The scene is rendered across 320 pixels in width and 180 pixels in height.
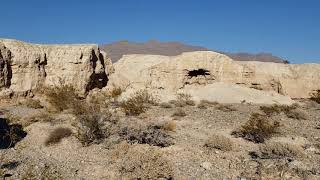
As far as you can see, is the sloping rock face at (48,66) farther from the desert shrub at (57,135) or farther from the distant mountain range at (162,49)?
the distant mountain range at (162,49)

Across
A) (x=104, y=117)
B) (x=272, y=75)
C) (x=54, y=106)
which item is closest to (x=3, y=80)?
(x=54, y=106)

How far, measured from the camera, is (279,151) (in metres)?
12.4

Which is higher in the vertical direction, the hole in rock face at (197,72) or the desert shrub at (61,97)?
the hole in rock face at (197,72)

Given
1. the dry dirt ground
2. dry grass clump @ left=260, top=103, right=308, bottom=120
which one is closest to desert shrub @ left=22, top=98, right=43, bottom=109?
the dry dirt ground

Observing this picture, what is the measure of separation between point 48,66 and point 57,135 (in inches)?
528

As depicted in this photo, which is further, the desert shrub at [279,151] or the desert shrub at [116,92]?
the desert shrub at [116,92]

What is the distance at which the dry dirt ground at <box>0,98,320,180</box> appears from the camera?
1039 centimetres

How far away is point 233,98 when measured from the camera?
27.4 metres

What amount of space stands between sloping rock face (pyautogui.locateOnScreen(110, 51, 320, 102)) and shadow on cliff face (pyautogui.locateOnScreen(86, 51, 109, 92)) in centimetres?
63

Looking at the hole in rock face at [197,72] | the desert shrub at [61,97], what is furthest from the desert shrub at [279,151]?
the hole in rock face at [197,72]

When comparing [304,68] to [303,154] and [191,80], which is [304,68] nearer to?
[191,80]

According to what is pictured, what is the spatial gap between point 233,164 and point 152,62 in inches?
767

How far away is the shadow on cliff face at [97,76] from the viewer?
27484 millimetres

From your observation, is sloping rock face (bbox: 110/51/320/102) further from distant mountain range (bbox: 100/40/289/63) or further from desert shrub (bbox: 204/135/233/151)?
distant mountain range (bbox: 100/40/289/63)
